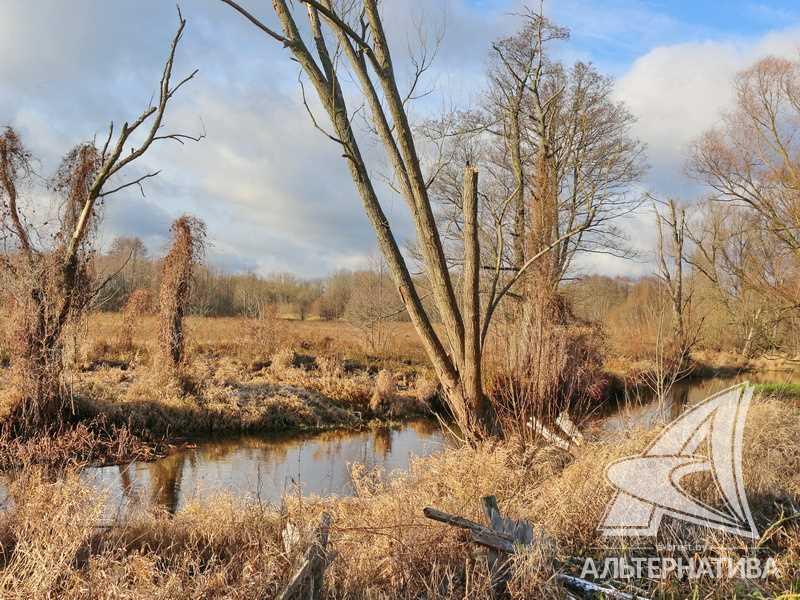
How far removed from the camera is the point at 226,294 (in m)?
33.0

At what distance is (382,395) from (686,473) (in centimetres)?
1233

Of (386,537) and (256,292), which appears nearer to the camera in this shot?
(386,537)

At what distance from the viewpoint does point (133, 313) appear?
57.5ft

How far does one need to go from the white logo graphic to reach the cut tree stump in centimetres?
212

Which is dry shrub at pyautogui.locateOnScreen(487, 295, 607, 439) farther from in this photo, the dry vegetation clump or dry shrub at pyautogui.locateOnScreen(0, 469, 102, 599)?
the dry vegetation clump

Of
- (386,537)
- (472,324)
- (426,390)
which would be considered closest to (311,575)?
(386,537)

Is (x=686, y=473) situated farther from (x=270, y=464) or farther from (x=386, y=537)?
(x=270, y=464)

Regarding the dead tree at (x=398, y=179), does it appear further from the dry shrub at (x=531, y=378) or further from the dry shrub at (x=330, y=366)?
the dry shrub at (x=330, y=366)

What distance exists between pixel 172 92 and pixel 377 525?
324 inches

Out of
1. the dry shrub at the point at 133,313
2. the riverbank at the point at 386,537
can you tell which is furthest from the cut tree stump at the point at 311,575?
the dry shrub at the point at 133,313

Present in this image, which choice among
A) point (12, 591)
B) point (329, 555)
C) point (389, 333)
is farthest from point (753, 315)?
point (12, 591)

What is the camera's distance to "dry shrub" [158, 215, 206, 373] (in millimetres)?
15367

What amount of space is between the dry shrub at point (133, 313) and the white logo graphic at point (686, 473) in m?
14.8

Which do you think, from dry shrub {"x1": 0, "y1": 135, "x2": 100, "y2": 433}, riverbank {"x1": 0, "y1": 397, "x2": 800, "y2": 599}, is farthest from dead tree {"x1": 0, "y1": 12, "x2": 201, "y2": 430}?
riverbank {"x1": 0, "y1": 397, "x2": 800, "y2": 599}
